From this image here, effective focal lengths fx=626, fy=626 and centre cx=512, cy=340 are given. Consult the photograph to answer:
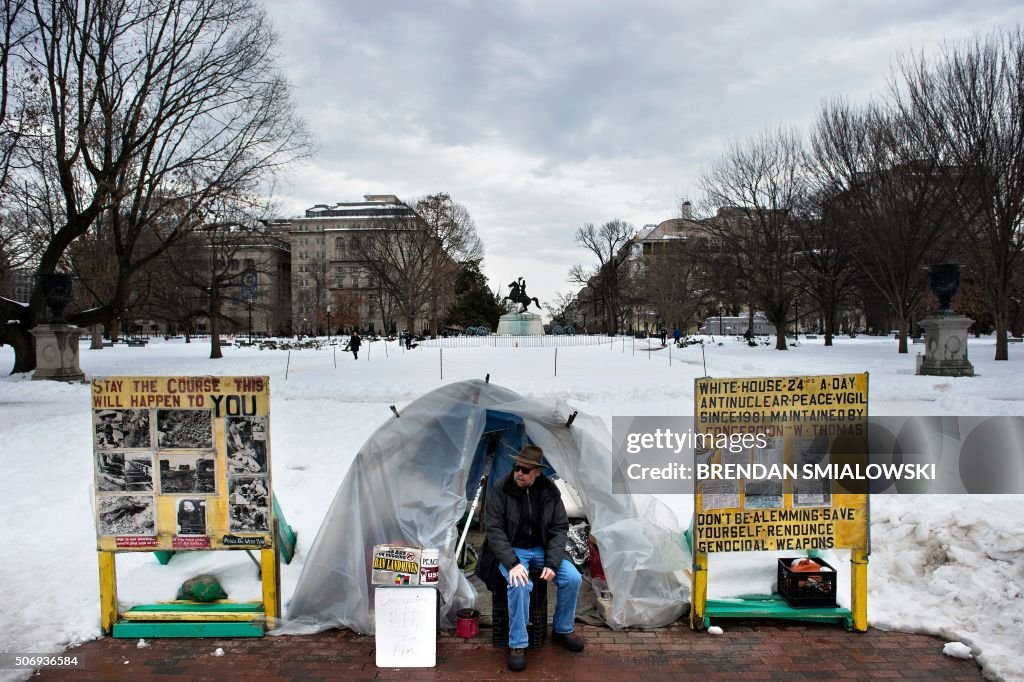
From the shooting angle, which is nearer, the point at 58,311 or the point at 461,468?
the point at 461,468

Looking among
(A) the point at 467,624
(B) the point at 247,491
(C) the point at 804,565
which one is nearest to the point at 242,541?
(B) the point at 247,491

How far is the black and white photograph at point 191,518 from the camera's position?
4.28 meters

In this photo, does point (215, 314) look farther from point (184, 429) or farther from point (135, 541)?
point (184, 429)

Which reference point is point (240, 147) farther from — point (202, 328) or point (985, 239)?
point (202, 328)

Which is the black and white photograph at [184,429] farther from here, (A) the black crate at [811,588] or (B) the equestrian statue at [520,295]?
(B) the equestrian statue at [520,295]

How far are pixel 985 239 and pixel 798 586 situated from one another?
26.4 meters

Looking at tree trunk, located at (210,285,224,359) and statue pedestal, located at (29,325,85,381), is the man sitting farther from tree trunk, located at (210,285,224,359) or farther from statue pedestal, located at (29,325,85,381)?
tree trunk, located at (210,285,224,359)

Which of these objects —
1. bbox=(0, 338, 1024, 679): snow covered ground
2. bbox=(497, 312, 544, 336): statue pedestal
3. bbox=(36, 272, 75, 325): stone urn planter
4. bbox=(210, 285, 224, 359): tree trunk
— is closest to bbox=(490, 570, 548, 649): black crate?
bbox=(0, 338, 1024, 679): snow covered ground

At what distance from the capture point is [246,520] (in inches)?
169

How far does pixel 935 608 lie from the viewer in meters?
4.46

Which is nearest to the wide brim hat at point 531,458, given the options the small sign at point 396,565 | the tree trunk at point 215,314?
the small sign at point 396,565

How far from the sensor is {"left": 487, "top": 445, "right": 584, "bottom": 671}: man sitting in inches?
158

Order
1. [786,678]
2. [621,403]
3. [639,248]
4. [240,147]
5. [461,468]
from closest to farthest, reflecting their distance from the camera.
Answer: [786,678] → [461,468] → [621,403] → [240,147] → [639,248]

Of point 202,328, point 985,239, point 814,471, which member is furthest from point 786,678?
point 202,328
